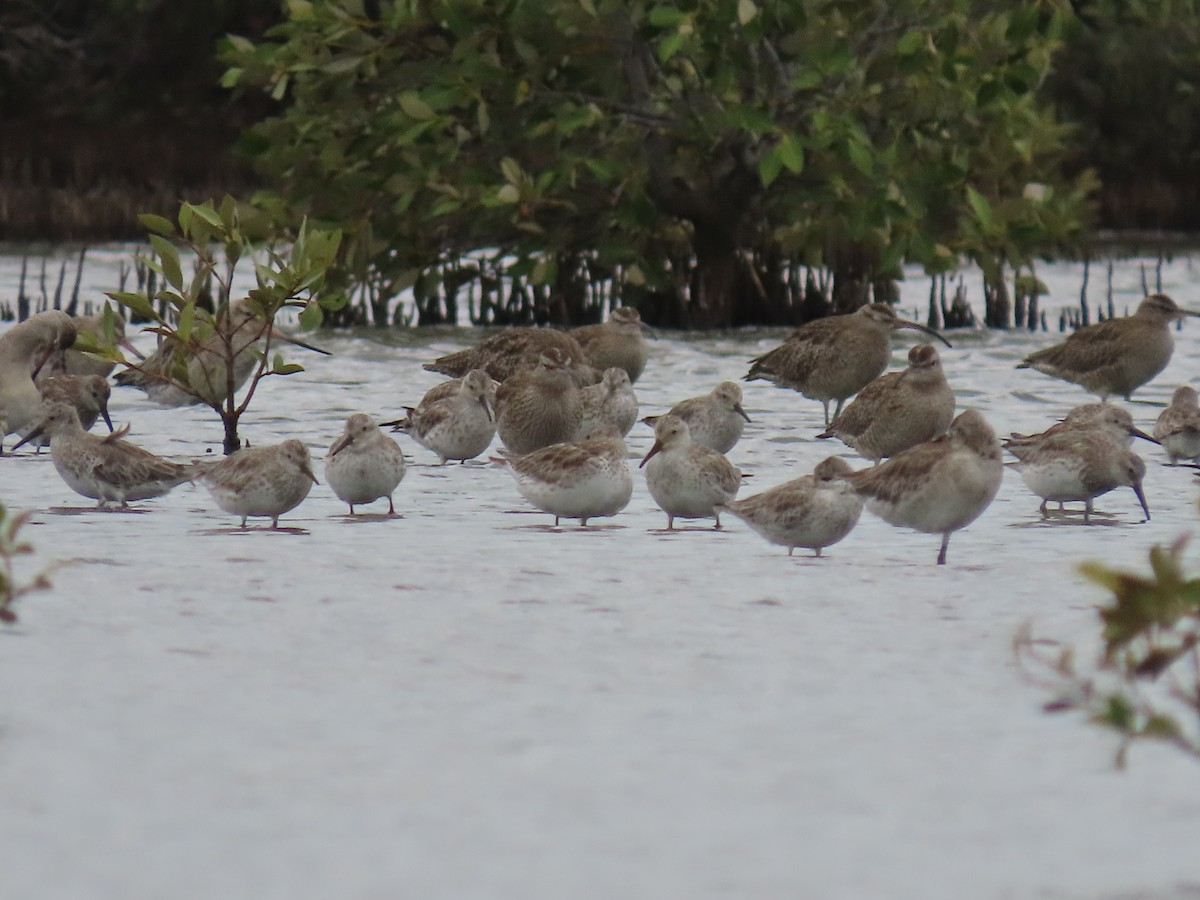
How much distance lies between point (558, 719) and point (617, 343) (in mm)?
8560

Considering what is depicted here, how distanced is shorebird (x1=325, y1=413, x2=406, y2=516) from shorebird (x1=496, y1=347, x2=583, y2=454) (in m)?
1.92

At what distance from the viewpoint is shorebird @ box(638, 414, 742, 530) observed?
8914 millimetres

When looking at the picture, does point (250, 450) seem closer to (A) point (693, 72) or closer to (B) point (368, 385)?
(B) point (368, 385)

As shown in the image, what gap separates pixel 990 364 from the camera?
1670cm

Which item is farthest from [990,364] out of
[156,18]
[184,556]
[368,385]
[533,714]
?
[156,18]

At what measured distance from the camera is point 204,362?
13.0 meters

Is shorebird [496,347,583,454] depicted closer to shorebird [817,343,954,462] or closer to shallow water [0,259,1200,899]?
shorebird [817,343,954,462]

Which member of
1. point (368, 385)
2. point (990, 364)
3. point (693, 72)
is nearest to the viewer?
point (368, 385)

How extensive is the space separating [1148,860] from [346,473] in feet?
17.0

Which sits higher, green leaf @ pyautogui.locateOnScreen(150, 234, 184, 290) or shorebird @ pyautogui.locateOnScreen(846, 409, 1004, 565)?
green leaf @ pyautogui.locateOnScreen(150, 234, 184, 290)

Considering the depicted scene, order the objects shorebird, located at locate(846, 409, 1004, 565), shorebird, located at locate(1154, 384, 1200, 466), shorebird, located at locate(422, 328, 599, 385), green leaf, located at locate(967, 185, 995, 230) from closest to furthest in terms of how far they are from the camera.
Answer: shorebird, located at locate(846, 409, 1004, 565)
shorebird, located at locate(1154, 384, 1200, 466)
shorebird, located at locate(422, 328, 599, 385)
green leaf, located at locate(967, 185, 995, 230)

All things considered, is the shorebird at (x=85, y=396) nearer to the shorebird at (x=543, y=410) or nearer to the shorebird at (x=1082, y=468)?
the shorebird at (x=543, y=410)

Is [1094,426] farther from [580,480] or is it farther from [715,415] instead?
[580,480]

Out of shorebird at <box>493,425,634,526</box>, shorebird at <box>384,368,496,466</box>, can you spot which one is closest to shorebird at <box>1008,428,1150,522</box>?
shorebird at <box>493,425,634,526</box>
